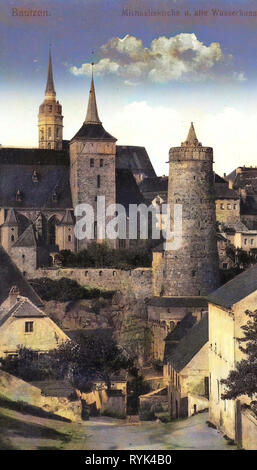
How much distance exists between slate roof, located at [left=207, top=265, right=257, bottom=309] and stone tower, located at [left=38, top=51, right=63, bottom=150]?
8007 mm

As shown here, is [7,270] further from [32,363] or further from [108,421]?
[108,421]

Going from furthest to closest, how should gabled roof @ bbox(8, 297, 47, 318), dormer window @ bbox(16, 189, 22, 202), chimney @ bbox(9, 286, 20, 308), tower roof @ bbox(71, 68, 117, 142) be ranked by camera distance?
dormer window @ bbox(16, 189, 22, 202) → tower roof @ bbox(71, 68, 117, 142) → chimney @ bbox(9, 286, 20, 308) → gabled roof @ bbox(8, 297, 47, 318)

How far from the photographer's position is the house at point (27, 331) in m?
32.7

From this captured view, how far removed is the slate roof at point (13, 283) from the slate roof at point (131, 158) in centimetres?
769

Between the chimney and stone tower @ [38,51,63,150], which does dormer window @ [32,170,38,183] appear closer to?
stone tower @ [38,51,63,150]

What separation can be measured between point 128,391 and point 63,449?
6.47 m

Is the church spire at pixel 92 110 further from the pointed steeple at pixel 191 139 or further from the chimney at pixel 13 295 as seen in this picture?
the chimney at pixel 13 295

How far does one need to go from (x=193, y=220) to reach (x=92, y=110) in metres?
4.90

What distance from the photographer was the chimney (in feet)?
113

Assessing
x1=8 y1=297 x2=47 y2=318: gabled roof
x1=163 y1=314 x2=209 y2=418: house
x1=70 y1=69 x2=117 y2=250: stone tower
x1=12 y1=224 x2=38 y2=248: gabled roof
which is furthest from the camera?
x1=70 y1=69 x2=117 y2=250: stone tower

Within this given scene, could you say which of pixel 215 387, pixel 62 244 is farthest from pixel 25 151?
pixel 215 387

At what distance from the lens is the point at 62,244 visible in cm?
4334

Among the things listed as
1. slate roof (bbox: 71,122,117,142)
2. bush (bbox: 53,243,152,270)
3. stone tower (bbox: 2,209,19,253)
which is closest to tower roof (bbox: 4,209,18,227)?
stone tower (bbox: 2,209,19,253)
